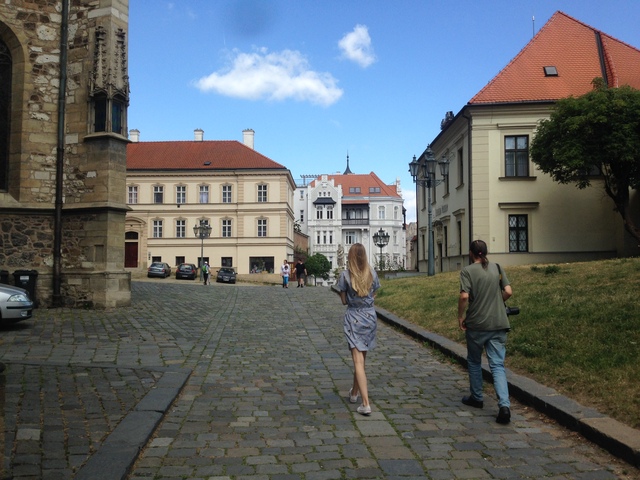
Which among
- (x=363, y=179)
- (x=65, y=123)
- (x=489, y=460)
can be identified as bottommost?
(x=489, y=460)

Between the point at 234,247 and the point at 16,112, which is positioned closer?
the point at 16,112

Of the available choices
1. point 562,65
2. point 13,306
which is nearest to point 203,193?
point 562,65

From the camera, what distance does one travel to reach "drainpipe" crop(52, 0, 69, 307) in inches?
643

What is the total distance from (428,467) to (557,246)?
100 feet

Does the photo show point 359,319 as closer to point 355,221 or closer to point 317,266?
point 317,266

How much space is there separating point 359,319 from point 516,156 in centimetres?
2923

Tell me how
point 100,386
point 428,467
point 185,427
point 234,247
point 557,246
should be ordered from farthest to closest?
point 234,247, point 557,246, point 100,386, point 185,427, point 428,467

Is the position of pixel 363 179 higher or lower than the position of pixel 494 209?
higher

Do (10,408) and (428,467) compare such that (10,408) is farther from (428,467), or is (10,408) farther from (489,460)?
(489,460)

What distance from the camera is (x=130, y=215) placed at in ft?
219

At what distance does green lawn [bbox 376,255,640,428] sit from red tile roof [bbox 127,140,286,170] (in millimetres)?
53355

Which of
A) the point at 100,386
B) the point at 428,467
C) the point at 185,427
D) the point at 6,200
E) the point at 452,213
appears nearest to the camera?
the point at 428,467

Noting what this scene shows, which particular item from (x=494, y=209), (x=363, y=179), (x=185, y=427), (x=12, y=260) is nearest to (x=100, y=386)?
(x=185, y=427)

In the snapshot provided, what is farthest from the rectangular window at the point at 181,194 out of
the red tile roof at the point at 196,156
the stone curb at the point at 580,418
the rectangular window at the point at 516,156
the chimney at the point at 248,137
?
the stone curb at the point at 580,418
